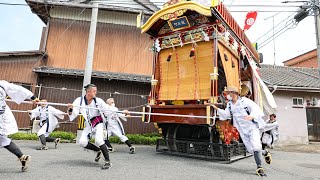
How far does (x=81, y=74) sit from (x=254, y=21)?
328 inches

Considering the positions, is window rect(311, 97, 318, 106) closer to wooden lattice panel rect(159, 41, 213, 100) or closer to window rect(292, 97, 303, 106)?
window rect(292, 97, 303, 106)

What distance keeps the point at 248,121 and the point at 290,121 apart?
974 cm

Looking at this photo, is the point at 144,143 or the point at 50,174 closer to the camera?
the point at 50,174

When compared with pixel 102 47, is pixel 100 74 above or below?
below

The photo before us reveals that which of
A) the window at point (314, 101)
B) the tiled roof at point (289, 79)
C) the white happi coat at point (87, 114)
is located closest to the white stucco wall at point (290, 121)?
the window at point (314, 101)

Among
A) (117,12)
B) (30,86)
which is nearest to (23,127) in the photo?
(30,86)

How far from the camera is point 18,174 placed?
13.0ft

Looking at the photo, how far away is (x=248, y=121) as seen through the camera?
5.12 m

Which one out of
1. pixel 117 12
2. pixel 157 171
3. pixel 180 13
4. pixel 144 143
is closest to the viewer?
pixel 157 171

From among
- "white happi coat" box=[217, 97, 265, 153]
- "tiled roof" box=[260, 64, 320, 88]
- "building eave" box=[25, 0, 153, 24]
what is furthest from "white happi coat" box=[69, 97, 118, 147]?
Answer: "tiled roof" box=[260, 64, 320, 88]

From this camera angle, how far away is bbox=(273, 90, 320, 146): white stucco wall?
12898mm

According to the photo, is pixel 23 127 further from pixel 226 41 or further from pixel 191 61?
pixel 226 41

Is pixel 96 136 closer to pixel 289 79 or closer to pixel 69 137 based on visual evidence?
pixel 69 137

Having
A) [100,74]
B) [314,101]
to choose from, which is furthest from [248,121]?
[314,101]
